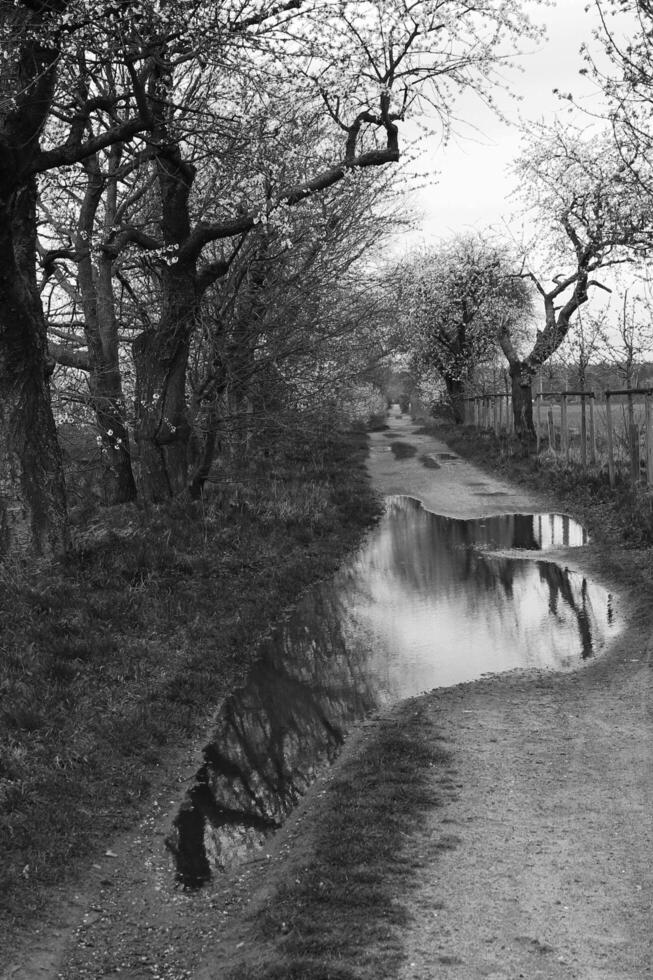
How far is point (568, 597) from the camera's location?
11.5 m

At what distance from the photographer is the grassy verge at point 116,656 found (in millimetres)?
5500

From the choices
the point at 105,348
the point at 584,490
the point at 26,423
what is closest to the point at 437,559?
the point at 584,490

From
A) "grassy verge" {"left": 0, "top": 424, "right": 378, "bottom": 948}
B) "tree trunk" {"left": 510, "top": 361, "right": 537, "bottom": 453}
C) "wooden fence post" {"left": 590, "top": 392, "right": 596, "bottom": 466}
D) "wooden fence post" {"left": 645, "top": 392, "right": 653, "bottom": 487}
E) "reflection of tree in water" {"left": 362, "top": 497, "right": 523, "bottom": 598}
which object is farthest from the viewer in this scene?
"tree trunk" {"left": 510, "top": 361, "right": 537, "bottom": 453}

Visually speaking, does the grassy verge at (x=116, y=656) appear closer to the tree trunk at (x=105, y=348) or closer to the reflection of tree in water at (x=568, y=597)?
the tree trunk at (x=105, y=348)

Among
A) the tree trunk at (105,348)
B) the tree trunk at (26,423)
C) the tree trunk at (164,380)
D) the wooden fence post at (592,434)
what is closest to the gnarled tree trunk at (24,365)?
the tree trunk at (26,423)

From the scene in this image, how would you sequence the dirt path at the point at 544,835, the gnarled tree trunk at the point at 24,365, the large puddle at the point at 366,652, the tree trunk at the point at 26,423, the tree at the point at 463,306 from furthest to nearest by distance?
the tree at the point at 463,306
the tree trunk at the point at 26,423
the gnarled tree trunk at the point at 24,365
the large puddle at the point at 366,652
the dirt path at the point at 544,835

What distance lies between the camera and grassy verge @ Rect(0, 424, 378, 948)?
18.0 feet

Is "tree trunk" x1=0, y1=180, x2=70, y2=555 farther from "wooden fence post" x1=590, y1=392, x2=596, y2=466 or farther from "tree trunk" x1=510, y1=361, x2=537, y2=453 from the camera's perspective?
"tree trunk" x1=510, y1=361, x2=537, y2=453

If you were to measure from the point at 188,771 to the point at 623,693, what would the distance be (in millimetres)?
3691

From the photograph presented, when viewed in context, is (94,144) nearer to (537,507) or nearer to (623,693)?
(623,693)

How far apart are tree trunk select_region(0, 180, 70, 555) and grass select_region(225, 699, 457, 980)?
491 centimetres

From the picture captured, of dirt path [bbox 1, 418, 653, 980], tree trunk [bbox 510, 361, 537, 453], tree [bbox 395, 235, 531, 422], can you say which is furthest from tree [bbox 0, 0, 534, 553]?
tree [bbox 395, 235, 531, 422]

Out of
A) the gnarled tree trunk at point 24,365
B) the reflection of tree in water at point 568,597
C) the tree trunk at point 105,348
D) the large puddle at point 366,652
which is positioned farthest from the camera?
the tree trunk at point 105,348

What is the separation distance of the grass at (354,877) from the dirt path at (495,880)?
4.5 inches
